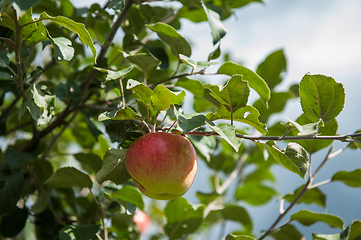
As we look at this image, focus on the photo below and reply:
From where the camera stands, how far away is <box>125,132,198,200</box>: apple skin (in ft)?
1.92

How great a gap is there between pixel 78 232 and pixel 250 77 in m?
0.58

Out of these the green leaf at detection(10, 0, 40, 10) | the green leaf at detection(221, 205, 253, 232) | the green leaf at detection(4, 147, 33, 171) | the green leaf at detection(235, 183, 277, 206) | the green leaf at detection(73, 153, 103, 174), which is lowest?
the green leaf at detection(235, 183, 277, 206)

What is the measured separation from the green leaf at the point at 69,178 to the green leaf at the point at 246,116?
0.42 m

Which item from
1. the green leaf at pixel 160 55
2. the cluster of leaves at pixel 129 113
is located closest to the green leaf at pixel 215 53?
the cluster of leaves at pixel 129 113

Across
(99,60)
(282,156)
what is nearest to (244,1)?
(99,60)

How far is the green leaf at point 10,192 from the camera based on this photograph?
32.4 inches

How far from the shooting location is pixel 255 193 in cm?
142

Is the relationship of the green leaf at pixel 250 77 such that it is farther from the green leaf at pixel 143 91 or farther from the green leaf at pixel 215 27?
the green leaf at pixel 143 91

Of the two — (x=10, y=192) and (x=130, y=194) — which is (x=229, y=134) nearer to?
(x=130, y=194)

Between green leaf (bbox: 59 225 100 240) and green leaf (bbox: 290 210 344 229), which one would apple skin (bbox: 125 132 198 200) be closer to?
green leaf (bbox: 59 225 100 240)

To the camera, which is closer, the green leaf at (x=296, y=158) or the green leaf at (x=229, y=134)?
the green leaf at (x=229, y=134)

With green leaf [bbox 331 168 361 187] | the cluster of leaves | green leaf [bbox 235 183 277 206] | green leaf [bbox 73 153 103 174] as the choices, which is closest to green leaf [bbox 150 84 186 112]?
the cluster of leaves

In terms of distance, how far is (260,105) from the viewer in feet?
4.08

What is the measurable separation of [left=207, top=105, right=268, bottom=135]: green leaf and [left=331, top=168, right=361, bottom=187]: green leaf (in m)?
0.48
